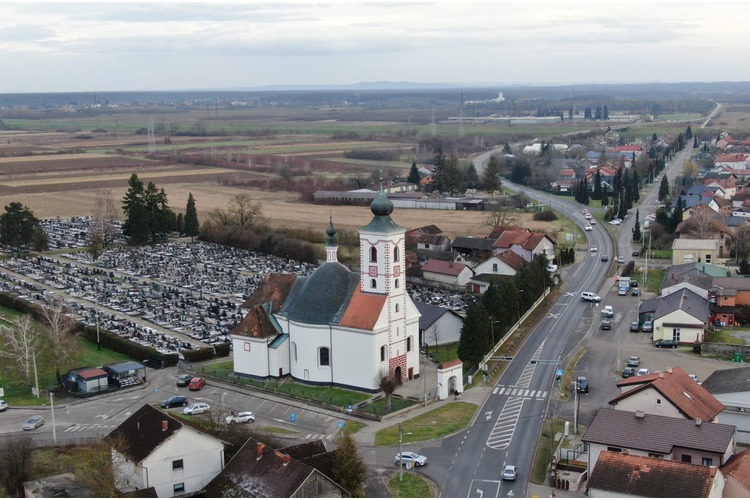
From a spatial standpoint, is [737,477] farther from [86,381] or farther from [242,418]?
[86,381]

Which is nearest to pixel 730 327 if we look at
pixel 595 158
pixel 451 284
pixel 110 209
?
pixel 451 284

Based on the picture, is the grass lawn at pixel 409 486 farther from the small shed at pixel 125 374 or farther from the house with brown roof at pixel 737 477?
the small shed at pixel 125 374

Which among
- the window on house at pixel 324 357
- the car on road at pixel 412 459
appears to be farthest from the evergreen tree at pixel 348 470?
the window on house at pixel 324 357

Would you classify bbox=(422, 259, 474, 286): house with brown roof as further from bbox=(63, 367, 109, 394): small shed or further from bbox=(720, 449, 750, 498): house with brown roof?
bbox=(720, 449, 750, 498): house with brown roof

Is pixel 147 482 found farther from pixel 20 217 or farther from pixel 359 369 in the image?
pixel 20 217

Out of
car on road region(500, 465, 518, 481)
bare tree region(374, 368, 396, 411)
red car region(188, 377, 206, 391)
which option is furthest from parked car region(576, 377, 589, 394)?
red car region(188, 377, 206, 391)

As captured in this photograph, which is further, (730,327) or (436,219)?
(436,219)
